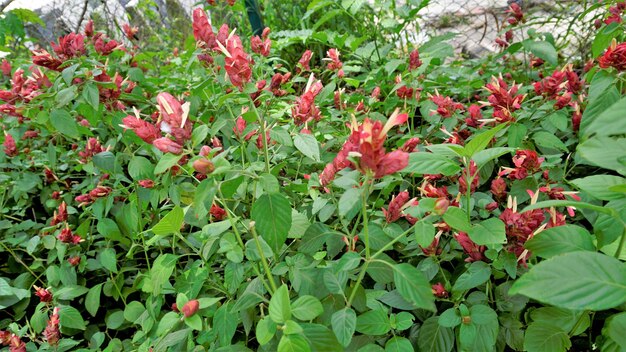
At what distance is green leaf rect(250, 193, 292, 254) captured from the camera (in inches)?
27.7

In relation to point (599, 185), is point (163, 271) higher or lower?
lower

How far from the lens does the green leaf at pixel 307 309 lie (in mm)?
643

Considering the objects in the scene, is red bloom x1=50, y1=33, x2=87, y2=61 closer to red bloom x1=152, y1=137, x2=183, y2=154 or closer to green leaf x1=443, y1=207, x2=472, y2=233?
red bloom x1=152, y1=137, x2=183, y2=154

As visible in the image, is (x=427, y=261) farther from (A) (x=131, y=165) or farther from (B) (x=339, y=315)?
(A) (x=131, y=165)

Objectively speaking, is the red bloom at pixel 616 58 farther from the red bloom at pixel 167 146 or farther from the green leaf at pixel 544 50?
the red bloom at pixel 167 146

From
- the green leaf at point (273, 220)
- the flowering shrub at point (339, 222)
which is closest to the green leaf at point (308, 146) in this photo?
the flowering shrub at point (339, 222)

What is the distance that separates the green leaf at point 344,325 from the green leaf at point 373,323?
2.7 inches

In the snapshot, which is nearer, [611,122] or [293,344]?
[611,122]

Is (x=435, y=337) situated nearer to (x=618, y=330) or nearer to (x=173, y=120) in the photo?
(x=618, y=330)

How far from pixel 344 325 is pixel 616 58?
2.76ft

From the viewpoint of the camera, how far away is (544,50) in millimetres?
1485

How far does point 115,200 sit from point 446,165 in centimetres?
115

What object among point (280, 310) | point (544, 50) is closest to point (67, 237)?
point (280, 310)

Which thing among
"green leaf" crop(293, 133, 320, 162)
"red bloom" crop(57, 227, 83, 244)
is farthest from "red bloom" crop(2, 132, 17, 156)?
"green leaf" crop(293, 133, 320, 162)
